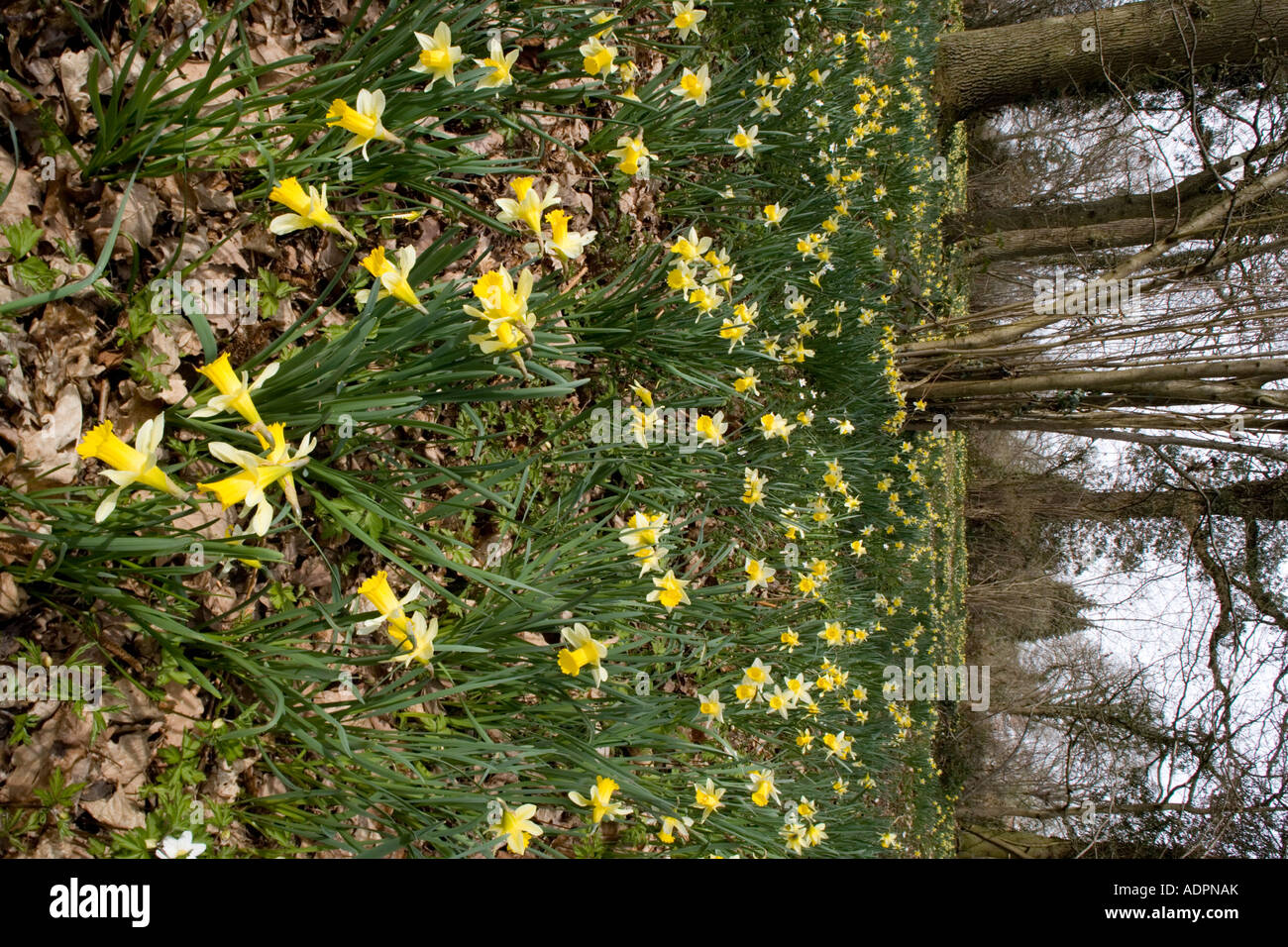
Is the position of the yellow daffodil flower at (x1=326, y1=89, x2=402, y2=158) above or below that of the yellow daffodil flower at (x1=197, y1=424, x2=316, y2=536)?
above

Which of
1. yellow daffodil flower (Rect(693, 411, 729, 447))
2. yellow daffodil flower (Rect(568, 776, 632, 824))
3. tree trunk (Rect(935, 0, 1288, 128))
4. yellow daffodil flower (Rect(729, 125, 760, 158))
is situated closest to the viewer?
yellow daffodil flower (Rect(568, 776, 632, 824))

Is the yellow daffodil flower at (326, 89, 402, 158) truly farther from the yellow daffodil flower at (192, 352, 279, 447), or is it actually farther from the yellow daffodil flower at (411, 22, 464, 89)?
the yellow daffodil flower at (192, 352, 279, 447)

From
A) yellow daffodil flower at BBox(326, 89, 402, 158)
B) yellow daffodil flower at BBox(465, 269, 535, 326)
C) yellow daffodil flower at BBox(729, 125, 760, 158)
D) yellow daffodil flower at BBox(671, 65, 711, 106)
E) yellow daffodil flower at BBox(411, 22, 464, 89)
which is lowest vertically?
yellow daffodil flower at BBox(465, 269, 535, 326)

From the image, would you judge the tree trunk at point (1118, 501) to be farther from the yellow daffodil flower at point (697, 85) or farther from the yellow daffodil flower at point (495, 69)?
the yellow daffodil flower at point (495, 69)

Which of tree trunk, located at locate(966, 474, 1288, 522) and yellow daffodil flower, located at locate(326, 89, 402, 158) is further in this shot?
tree trunk, located at locate(966, 474, 1288, 522)

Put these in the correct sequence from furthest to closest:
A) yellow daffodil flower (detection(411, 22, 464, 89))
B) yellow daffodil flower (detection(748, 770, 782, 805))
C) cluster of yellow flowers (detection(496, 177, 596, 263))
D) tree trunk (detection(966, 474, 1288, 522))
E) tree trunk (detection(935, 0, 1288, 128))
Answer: tree trunk (detection(966, 474, 1288, 522)) < tree trunk (detection(935, 0, 1288, 128)) < yellow daffodil flower (detection(748, 770, 782, 805)) < cluster of yellow flowers (detection(496, 177, 596, 263)) < yellow daffodil flower (detection(411, 22, 464, 89))

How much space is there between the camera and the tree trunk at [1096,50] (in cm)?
581

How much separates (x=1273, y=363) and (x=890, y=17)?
145 inches

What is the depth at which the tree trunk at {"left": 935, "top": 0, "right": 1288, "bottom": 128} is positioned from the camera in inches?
229

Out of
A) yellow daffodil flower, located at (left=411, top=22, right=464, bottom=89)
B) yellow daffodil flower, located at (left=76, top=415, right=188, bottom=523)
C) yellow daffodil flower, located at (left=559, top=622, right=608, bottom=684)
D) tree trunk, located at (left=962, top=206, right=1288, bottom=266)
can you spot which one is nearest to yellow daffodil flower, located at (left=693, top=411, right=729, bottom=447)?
yellow daffodil flower, located at (left=559, top=622, right=608, bottom=684)

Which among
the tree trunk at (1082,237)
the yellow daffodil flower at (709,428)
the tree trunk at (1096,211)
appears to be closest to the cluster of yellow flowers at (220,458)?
the yellow daffodil flower at (709,428)

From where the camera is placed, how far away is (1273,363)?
374cm

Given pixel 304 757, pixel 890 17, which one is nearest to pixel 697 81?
pixel 304 757
